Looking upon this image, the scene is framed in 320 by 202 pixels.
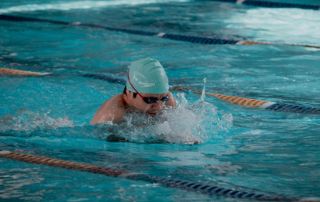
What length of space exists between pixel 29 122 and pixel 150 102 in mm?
1085

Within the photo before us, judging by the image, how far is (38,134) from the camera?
5.62m

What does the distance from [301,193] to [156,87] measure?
1640mm

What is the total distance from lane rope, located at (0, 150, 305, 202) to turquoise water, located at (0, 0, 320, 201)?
77 mm

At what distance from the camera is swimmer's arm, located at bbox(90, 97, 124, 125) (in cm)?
550

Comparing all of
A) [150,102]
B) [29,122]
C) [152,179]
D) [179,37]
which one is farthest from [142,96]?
[179,37]

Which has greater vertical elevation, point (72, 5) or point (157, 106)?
point (157, 106)

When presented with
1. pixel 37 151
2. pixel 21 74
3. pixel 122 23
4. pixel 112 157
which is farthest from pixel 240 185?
pixel 122 23

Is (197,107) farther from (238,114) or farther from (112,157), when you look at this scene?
(112,157)

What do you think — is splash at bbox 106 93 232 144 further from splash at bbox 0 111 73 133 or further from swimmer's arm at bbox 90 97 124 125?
splash at bbox 0 111 73 133

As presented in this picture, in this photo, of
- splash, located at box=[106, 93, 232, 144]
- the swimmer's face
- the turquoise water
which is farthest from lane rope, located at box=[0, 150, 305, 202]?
the swimmer's face

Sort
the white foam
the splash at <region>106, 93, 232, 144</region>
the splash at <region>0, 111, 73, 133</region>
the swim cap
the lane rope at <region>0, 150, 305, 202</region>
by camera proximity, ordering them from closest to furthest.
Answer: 1. the lane rope at <region>0, 150, 305, 202</region>
2. the splash at <region>106, 93, 232, 144</region>
3. the swim cap
4. the splash at <region>0, 111, 73, 133</region>
5. the white foam

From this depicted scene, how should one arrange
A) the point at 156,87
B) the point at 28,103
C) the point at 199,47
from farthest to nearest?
the point at 199,47 → the point at 28,103 → the point at 156,87

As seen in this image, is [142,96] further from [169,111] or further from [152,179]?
[152,179]

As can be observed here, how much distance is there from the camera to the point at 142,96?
18.0 ft
